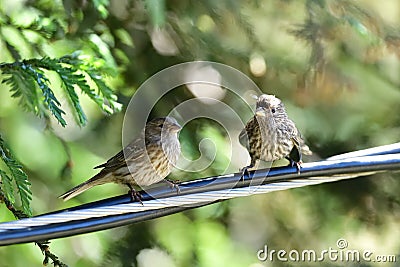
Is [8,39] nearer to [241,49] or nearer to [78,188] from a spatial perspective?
[78,188]

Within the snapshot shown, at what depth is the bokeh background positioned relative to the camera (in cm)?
245

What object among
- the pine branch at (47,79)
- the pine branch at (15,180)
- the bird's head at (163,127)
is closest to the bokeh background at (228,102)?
the bird's head at (163,127)

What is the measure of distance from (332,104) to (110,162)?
1.43 meters

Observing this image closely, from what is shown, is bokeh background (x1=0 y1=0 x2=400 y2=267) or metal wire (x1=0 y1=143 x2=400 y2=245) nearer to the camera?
metal wire (x1=0 y1=143 x2=400 y2=245)

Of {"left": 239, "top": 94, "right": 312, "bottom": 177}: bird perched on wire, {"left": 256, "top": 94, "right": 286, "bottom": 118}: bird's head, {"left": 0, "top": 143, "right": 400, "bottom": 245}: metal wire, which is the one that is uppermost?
{"left": 256, "top": 94, "right": 286, "bottom": 118}: bird's head

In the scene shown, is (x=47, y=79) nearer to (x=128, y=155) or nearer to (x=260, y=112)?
(x=128, y=155)

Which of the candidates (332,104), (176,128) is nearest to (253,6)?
(332,104)

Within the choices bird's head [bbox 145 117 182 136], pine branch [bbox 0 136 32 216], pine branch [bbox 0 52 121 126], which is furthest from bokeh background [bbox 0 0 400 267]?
pine branch [bbox 0 136 32 216]

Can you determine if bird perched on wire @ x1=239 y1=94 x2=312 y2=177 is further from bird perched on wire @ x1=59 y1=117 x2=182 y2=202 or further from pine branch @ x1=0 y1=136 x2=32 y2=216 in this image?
pine branch @ x1=0 y1=136 x2=32 y2=216

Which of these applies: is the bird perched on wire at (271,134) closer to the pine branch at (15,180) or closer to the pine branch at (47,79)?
the pine branch at (47,79)

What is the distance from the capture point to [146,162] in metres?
1.99

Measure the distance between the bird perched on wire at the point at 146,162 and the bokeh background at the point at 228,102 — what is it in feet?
0.72

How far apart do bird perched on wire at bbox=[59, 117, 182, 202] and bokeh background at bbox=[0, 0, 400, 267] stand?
22cm

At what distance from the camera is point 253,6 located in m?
2.81
